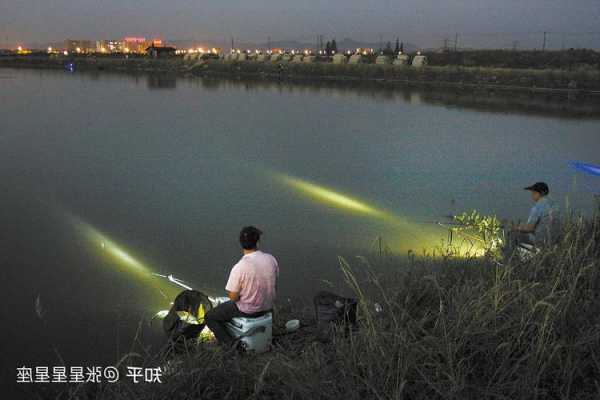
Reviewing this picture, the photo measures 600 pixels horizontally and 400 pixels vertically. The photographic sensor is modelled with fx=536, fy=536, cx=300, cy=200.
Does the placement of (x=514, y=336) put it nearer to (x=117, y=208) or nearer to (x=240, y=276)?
(x=240, y=276)

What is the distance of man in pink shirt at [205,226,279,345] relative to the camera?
13.7 ft

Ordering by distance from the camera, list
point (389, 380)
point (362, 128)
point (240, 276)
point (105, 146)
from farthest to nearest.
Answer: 1. point (362, 128)
2. point (105, 146)
3. point (240, 276)
4. point (389, 380)

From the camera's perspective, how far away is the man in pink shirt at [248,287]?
4168mm

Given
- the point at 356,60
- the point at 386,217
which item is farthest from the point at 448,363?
the point at 356,60

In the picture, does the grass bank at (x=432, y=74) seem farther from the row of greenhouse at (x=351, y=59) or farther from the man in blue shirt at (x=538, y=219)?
the man in blue shirt at (x=538, y=219)

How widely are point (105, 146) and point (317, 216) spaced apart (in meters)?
11.0

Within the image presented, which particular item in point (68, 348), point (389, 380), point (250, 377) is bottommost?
point (68, 348)

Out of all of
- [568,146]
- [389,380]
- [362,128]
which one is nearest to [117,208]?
[389,380]

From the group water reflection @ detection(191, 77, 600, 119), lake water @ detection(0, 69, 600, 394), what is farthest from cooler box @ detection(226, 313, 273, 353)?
water reflection @ detection(191, 77, 600, 119)

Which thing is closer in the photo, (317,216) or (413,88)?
(317,216)

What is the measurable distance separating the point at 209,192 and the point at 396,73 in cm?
4787

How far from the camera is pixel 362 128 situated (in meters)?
24.2

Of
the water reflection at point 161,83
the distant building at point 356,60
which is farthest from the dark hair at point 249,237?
the distant building at point 356,60

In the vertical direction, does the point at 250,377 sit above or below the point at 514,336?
below
